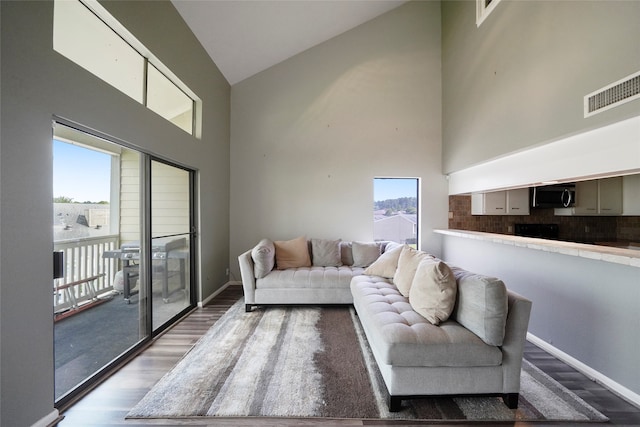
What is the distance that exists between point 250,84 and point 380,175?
2.94 meters

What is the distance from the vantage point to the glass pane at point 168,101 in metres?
2.64

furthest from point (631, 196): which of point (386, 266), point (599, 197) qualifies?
point (386, 266)

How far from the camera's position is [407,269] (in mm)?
2510

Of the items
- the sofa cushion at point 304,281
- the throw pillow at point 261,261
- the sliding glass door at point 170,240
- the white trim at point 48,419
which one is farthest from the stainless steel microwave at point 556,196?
the white trim at point 48,419

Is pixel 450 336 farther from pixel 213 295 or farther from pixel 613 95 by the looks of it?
pixel 213 295

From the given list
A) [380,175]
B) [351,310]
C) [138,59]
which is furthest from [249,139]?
[351,310]

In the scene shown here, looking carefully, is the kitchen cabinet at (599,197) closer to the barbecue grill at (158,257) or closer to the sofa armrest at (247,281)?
the sofa armrest at (247,281)

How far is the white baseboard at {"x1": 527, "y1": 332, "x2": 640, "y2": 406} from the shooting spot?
179 centimetres

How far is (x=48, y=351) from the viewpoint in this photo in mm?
1562

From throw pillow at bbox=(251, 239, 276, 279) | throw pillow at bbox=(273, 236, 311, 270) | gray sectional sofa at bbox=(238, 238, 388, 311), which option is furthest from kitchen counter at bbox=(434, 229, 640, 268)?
throw pillow at bbox=(251, 239, 276, 279)

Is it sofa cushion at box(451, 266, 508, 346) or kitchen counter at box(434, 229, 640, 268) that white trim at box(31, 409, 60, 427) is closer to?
sofa cushion at box(451, 266, 508, 346)

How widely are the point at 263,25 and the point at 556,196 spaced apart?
496cm

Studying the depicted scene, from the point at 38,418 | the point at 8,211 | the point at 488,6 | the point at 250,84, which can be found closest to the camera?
the point at 8,211

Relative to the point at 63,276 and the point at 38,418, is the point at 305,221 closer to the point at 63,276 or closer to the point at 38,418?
the point at 63,276
